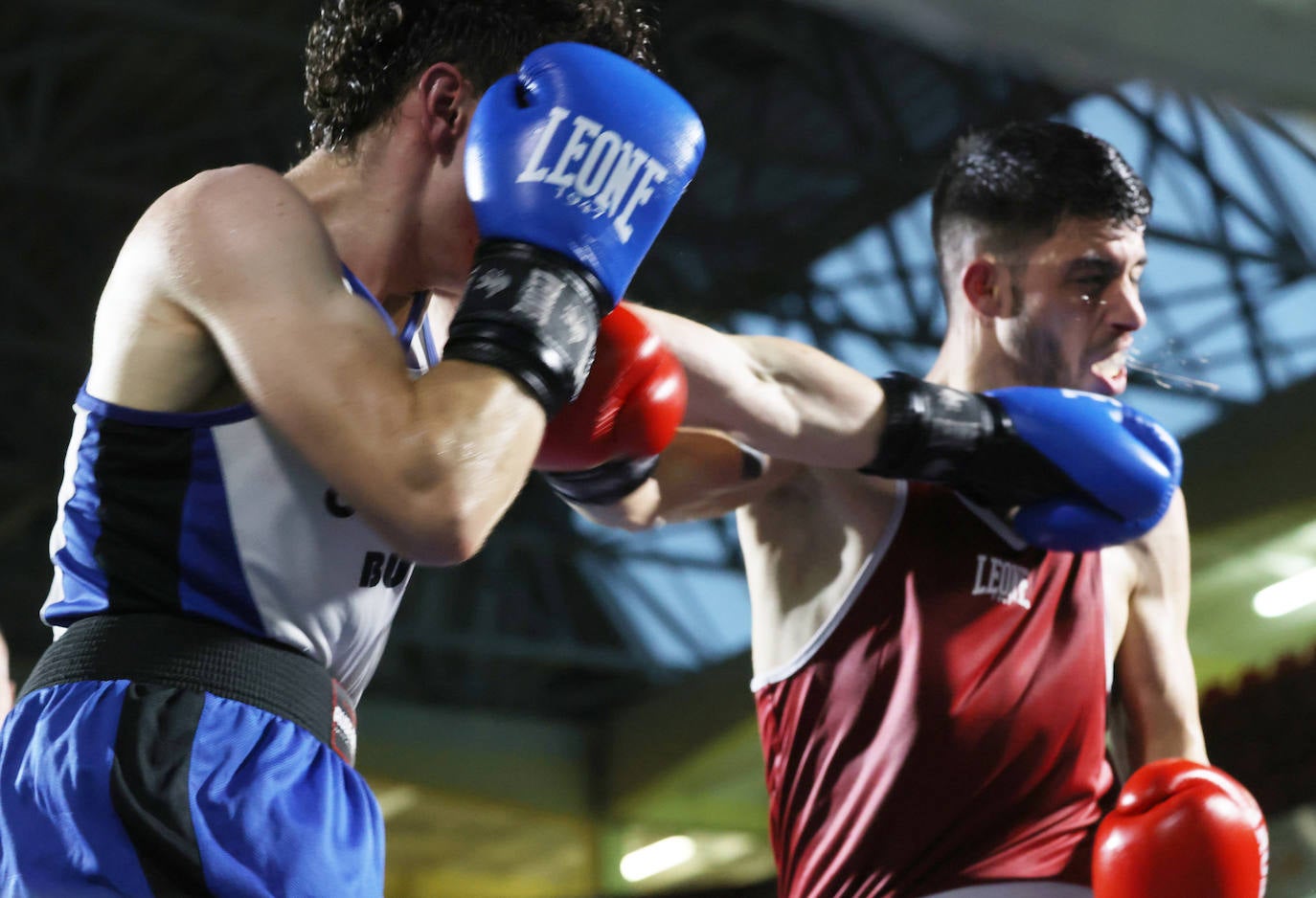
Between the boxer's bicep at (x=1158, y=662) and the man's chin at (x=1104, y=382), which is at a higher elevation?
the man's chin at (x=1104, y=382)

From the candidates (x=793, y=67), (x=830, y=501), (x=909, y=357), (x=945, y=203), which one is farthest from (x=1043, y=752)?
(x=909, y=357)

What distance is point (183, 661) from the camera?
1.19 m

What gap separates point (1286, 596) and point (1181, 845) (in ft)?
22.3

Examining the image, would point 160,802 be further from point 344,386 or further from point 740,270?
point 740,270

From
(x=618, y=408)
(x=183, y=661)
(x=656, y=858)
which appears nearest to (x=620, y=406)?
(x=618, y=408)

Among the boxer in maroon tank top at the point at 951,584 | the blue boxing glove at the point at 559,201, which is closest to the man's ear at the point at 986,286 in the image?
the boxer in maroon tank top at the point at 951,584

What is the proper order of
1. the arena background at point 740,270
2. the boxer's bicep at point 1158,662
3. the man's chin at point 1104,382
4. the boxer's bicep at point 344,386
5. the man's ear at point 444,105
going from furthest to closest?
the arena background at point 740,270
the man's chin at point 1104,382
the boxer's bicep at point 1158,662
the man's ear at point 444,105
the boxer's bicep at point 344,386

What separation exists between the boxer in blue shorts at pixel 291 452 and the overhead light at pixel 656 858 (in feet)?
36.1

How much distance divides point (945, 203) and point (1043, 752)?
3.15 feet

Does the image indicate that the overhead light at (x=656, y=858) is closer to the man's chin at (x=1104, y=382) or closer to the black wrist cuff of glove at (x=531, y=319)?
the man's chin at (x=1104, y=382)

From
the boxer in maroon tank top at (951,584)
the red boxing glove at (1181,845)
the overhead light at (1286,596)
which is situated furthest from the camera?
the overhead light at (1286,596)

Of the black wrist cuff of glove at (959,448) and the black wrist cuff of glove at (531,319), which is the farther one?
the black wrist cuff of glove at (959,448)

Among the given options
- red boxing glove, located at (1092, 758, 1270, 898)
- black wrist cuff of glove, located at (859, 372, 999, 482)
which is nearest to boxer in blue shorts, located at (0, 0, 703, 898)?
black wrist cuff of glove, located at (859, 372, 999, 482)

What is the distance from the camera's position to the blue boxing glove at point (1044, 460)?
76.6 inches
